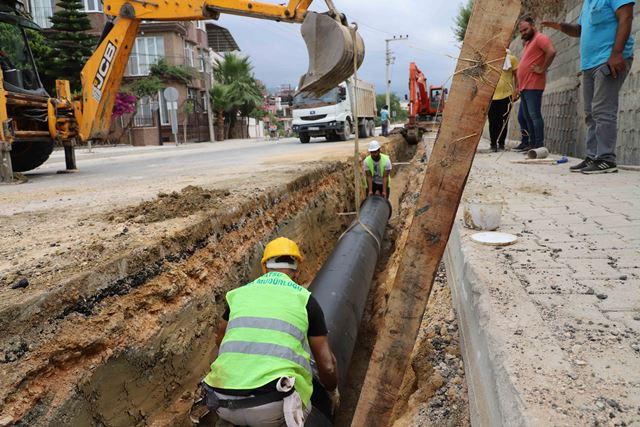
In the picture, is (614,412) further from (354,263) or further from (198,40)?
(198,40)

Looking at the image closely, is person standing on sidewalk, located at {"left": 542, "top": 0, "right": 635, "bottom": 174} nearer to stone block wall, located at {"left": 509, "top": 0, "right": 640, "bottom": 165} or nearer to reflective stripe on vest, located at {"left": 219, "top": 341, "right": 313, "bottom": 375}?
stone block wall, located at {"left": 509, "top": 0, "right": 640, "bottom": 165}

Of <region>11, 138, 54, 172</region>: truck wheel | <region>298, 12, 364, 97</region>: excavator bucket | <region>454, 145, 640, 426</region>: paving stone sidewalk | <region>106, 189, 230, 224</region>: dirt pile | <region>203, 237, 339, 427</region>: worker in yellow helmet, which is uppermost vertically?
<region>298, 12, 364, 97</region>: excavator bucket

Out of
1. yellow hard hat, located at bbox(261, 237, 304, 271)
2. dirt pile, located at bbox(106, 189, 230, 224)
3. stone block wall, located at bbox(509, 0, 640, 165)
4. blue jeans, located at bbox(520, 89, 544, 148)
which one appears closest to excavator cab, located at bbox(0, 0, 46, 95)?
dirt pile, located at bbox(106, 189, 230, 224)

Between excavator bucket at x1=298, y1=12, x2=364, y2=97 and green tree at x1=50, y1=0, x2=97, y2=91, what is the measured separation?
2302cm

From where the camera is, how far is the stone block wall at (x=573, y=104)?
17.3ft

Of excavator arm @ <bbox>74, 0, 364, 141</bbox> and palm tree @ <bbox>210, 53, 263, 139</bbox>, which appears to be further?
palm tree @ <bbox>210, 53, 263, 139</bbox>

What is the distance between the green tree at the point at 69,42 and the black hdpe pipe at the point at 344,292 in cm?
2287

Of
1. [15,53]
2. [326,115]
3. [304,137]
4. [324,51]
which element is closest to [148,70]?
[304,137]

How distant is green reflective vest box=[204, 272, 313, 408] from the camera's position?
2176mm

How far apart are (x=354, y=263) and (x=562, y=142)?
5098 mm

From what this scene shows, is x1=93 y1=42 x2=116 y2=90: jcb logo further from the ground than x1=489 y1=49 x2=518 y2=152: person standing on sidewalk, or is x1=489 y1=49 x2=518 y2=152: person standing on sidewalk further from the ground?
x1=93 y1=42 x2=116 y2=90: jcb logo

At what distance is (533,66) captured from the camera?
6.43m

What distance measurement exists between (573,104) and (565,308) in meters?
6.41

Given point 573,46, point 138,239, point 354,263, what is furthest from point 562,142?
point 138,239
